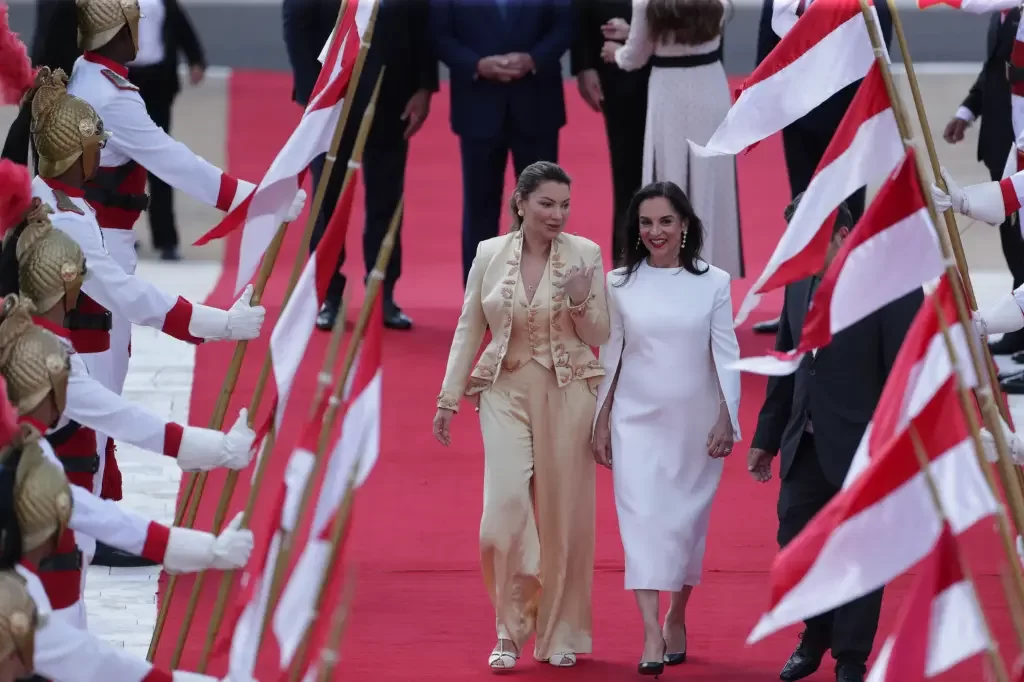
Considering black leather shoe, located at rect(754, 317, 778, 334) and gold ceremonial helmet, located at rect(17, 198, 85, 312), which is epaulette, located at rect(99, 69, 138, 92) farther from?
black leather shoe, located at rect(754, 317, 778, 334)

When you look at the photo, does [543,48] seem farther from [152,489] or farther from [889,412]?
[889,412]

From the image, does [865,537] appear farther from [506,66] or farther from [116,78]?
[506,66]

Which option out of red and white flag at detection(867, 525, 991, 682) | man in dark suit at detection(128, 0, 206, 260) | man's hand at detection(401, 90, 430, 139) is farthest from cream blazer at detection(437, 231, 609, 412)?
man in dark suit at detection(128, 0, 206, 260)

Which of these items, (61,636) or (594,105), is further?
(594,105)

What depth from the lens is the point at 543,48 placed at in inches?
385

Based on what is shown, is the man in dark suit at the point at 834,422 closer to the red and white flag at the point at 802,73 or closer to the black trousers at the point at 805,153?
the red and white flag at the point at 802,73

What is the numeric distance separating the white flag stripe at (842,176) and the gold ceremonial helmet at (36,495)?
2026mm

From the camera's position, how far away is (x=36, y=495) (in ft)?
14.6

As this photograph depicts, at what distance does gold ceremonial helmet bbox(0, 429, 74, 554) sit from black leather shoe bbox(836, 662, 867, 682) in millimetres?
2867

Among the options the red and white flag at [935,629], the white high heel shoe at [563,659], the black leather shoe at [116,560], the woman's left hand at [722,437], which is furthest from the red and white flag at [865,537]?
the black leather shoe at [116,560]

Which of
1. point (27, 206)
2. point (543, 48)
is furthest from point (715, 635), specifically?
point (543, 48)

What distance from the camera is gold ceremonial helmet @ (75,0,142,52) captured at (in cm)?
650

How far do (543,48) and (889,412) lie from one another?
509cm

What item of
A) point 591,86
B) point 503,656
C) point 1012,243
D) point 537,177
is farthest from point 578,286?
point 1012,243
